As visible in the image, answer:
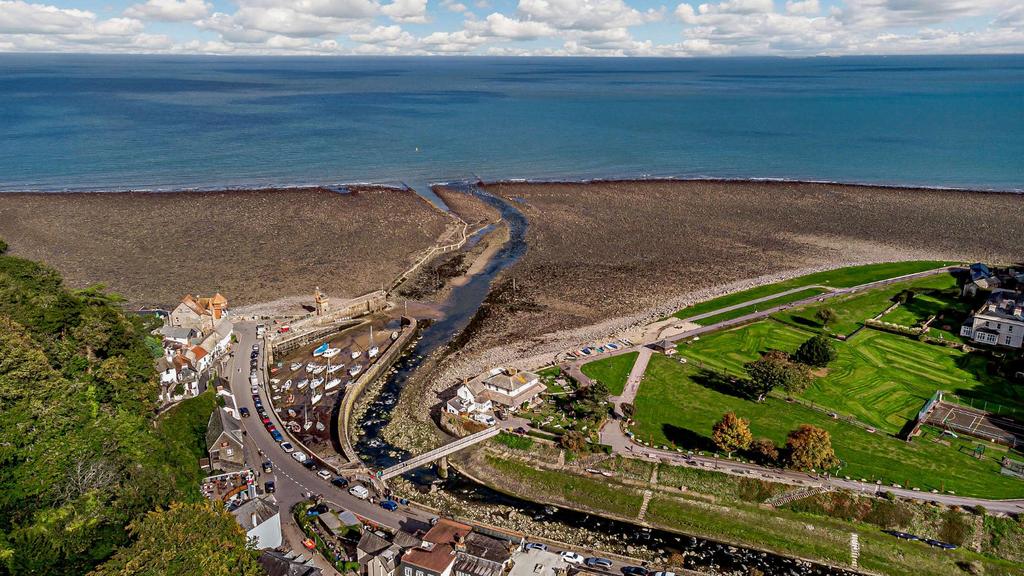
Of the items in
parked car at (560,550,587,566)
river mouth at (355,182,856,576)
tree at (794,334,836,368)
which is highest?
tree at (794,334,836,368)

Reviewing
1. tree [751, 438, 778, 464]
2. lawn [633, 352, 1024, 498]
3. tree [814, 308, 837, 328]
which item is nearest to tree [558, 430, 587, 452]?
lawn [633, 352, 1024, 498]

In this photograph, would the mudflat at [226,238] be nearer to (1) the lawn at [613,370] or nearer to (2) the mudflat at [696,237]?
(2) the mudflat at [696,237]

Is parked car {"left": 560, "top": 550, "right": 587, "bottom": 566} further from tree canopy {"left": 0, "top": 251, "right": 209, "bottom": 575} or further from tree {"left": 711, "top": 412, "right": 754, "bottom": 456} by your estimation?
tree canopy {"left": 0, "top": 251, "right": 209, "bottom": 575}

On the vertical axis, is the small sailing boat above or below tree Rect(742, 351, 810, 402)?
below

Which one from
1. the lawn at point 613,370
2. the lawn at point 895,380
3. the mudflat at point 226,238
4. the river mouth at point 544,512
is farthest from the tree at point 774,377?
the mudflat at point 226,238

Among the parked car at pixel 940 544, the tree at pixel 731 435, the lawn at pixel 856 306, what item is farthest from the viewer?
the lawn at pixel 856 306

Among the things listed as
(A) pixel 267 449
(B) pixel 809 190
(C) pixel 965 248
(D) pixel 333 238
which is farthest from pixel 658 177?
(A) pixel 267 449

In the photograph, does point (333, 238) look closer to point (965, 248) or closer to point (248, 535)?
point (248, 535)
